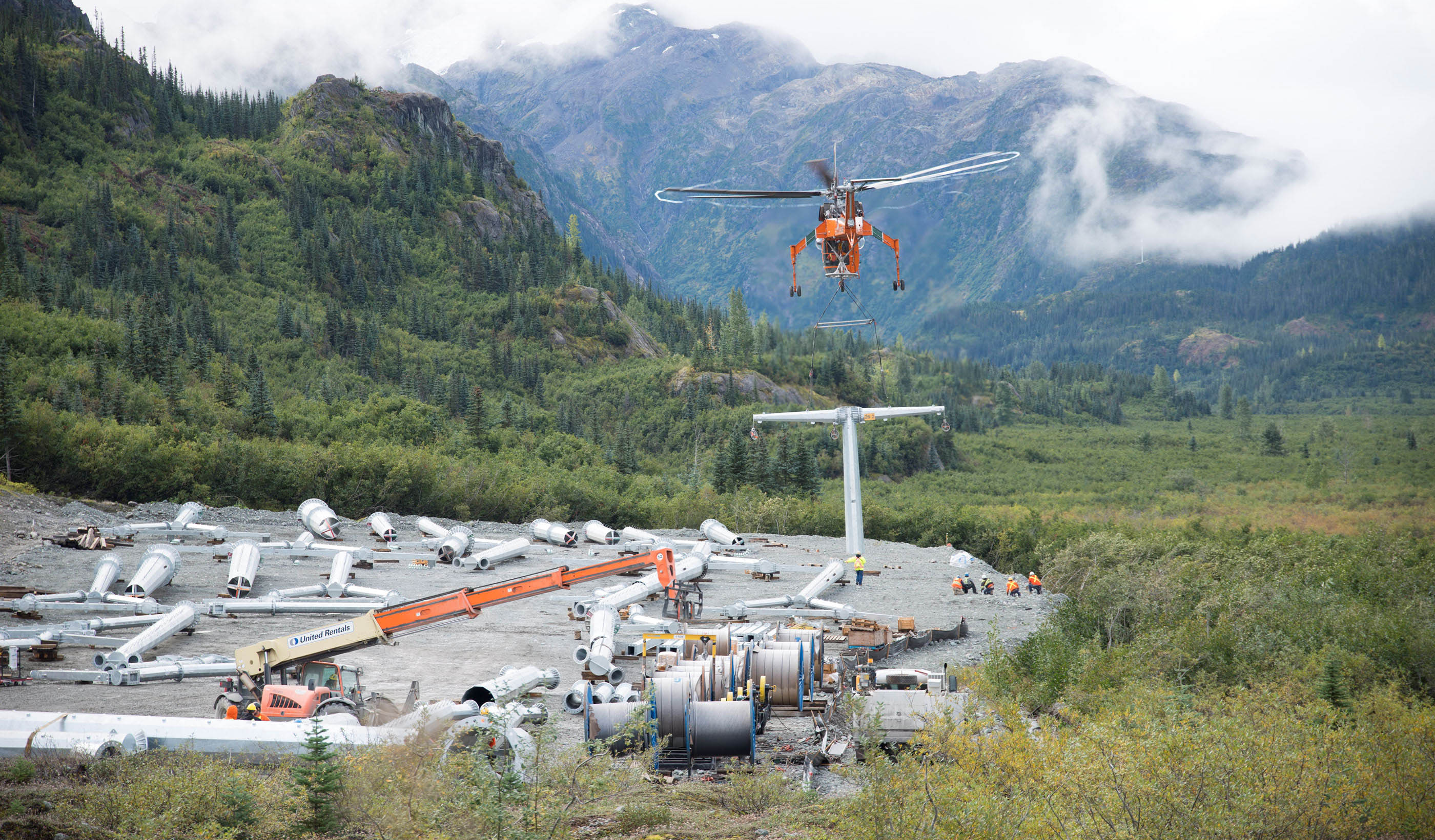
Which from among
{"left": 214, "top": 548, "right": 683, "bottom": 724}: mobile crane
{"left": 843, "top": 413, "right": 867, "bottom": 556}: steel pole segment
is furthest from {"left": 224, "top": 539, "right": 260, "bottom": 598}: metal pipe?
{"left": 843, "top": 413, "right": 867, "bottom": 556}: steel pole segment

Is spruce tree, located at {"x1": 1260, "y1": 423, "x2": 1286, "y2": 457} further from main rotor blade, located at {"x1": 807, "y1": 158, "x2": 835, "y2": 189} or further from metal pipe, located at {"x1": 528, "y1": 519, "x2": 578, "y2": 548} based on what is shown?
main rotor blade, located at {"x1": 807, "y1": 158, "x2": 835, "y2": 189}

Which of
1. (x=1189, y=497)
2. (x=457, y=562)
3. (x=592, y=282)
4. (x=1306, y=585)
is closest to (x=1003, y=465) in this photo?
(x=1189, y=497)

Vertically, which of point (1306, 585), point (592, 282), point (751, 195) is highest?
point (592, 282)

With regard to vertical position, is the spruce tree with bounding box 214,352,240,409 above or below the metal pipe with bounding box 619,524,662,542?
above

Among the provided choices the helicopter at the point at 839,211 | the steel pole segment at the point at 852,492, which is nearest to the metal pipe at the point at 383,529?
the steel pole segment at the point at 852,492

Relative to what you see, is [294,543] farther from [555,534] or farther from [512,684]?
[512,684]

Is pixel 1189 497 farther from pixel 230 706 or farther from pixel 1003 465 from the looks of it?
pixel 230 706
